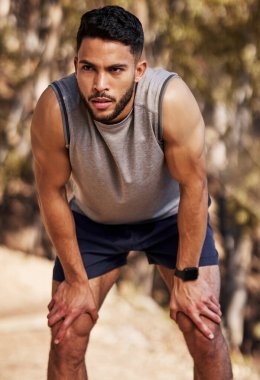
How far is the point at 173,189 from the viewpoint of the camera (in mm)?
3756

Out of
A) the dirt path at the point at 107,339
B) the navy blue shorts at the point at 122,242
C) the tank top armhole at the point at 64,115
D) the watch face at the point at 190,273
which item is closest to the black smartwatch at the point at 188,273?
the watch face at the point at 190,273

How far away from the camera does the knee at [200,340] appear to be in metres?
3.56

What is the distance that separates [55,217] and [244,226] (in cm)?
1396

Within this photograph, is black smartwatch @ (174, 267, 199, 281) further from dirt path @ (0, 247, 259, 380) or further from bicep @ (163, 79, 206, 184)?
dirt path @ (0, 247, 259, 380)

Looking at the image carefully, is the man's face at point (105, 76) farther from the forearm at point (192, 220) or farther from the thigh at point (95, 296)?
the thigh at point (95, 296)

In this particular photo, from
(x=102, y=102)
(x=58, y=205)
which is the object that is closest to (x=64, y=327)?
(x=58, y=205)

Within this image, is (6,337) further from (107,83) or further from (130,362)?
(107,83)

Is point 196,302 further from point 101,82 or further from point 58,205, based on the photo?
point 101,82

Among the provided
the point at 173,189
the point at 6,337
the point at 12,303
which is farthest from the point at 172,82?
the point at 12,303

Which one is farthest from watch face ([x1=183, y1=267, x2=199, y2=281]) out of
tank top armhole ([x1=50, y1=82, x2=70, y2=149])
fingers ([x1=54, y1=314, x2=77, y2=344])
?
tank top armhole ([x1=50, y1=82, x2=70, y2=149])

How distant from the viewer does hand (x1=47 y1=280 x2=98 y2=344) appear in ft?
11.8

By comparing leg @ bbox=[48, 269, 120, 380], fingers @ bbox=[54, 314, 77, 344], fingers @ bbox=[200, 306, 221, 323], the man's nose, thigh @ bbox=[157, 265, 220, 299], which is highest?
the man's nose

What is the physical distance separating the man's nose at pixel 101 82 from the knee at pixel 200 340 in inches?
49.1

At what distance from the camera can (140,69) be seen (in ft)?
10.8
